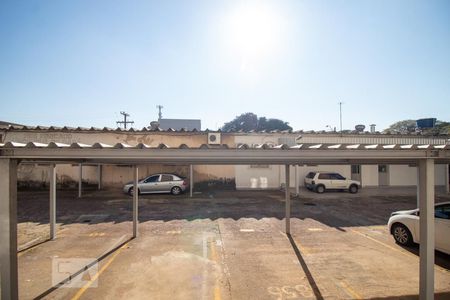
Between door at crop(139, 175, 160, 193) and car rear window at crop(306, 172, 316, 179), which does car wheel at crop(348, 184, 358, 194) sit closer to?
car rear window at crop(306, 172, 316, 179)

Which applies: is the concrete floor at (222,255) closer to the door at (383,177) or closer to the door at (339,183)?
the door at (339,183)

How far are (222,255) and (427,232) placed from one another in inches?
180

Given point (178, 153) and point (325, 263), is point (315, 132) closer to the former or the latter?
point (325, 263)

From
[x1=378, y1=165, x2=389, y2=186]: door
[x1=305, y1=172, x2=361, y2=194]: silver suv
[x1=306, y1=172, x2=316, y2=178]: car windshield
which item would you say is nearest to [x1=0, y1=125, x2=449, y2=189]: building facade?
[x1=378, y1=165, x2=389, y2=186]: door

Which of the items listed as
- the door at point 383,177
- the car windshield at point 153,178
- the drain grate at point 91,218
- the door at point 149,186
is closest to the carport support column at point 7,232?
the drain grate at point 91,218

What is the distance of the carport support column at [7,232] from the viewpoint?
367 cm

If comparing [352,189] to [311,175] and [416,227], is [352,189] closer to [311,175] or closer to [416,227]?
[311,175]

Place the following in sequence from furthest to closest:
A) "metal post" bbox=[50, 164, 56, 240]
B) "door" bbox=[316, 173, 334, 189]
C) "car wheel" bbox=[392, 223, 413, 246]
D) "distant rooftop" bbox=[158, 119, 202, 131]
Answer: "distant rooftop" bbox=[158, 119, 202, 131] → "door" bbox=[316, 173, 334, 189] → "metal post" bbox=[50, 164, 56, 240] → "car wheel" bbox=[392, 223, 413, 246]

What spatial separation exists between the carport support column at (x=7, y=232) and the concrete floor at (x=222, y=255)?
1462 mm

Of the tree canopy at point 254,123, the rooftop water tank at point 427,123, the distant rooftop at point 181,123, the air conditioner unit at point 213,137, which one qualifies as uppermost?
the tree canopy at point 254,123

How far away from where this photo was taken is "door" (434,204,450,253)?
6.26m

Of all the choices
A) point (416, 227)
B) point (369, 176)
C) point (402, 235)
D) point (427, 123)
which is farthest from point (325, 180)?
point (416, 227)

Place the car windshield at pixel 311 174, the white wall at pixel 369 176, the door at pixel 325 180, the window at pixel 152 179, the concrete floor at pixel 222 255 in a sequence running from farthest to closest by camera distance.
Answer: the white wall at pixel 369 176 → the car windshield at pixel 311 174 → the door at pixel 325 180 → the window at pixel 152 179 → the concrete floor at pixel 222 255

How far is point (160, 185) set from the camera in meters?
17.2
